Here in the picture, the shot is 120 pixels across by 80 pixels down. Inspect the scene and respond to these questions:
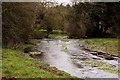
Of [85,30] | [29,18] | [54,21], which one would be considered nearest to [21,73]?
[29,18]

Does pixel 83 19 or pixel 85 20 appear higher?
pixel 83 19

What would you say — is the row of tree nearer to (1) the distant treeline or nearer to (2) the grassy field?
(1) the distant treeline

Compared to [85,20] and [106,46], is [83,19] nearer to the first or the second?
[85,20]

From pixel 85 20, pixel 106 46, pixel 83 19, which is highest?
pixel 83 19

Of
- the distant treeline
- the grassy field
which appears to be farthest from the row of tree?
the grassy field

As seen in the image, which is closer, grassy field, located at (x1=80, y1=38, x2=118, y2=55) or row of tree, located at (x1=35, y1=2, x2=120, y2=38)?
grassy field, located at (x1=80, y1=38, x2=118, y2=55)

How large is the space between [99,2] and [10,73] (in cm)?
4359

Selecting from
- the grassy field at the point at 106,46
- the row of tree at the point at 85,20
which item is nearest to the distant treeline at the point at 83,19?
the row of tree at the point at 85,20

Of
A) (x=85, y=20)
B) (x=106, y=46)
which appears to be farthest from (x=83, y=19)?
(x=106, y=46)

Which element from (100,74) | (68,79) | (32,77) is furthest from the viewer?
(100,74)

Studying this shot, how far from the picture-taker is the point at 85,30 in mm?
60969

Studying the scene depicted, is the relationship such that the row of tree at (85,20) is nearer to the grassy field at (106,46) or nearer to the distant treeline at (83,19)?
the distant treeline at (83,19)

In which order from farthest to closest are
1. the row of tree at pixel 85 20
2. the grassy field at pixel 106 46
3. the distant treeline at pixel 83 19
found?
1. the row of tree at pixel 85 20
2. the distant treeline at pixel 83 19
3. the grassy field at pixel 106 46

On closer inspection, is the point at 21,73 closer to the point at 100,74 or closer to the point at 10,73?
the point at 10,73
